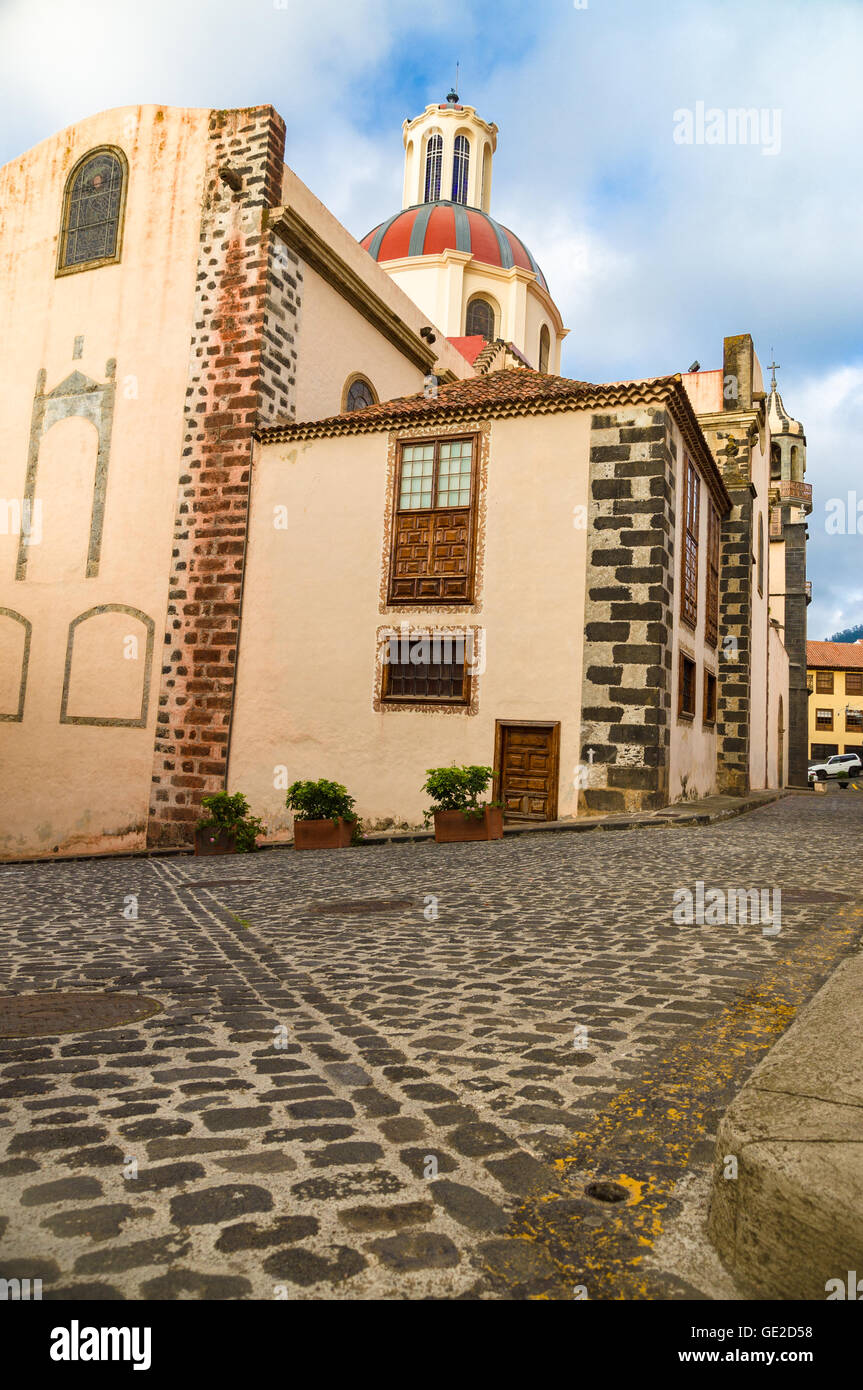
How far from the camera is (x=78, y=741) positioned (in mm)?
16922

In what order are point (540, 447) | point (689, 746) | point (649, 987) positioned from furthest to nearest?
point (689, 746), point (540, 447), point (649, 987)

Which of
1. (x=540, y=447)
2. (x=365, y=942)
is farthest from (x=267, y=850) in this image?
(x=365, y=942)

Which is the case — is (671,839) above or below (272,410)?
below

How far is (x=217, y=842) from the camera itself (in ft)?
45.2

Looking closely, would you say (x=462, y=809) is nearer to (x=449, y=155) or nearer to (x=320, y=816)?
(x=320, y=816)

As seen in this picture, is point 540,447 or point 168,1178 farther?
point 540,447

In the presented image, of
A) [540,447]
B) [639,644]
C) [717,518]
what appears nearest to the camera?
[639,644]

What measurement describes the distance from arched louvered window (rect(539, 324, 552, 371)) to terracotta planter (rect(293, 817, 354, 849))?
2694 cm

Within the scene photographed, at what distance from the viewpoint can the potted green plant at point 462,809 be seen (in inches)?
480

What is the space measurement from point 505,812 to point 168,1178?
1161 cm

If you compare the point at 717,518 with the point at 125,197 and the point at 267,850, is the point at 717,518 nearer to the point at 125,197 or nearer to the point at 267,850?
the point at 267,850

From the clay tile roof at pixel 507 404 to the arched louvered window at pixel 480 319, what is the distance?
16971 millimetres

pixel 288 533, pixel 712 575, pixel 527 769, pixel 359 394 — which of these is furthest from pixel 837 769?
pixel 288 533

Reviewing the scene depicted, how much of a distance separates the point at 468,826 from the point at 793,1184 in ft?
34.0
